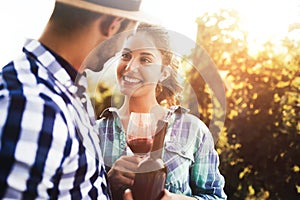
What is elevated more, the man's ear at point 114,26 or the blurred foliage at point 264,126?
the man's ear at point 114,26

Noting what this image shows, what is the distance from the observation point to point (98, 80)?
1.36 meters

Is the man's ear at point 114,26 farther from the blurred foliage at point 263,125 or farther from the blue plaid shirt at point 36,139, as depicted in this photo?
the blurred foliage at point 263,125

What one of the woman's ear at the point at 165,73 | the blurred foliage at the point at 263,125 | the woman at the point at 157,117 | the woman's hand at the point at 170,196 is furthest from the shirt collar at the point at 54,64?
the blurred foliage at the point at 263,125

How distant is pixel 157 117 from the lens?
4.71 feet

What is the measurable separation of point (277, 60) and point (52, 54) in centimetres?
145

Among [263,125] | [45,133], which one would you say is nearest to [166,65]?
[45,133]

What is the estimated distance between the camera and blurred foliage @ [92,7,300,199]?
88.0 inches

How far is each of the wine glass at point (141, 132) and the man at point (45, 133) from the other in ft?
1.25

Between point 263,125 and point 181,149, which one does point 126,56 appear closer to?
point 181,149

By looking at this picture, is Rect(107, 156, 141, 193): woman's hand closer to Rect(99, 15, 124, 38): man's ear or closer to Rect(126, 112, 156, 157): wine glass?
Rect(126, 112, 156, 157): wine glass

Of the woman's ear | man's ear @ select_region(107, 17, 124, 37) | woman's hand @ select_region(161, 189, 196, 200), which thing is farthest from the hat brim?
woman's hand @ select_region(161, 189, 196, 200)

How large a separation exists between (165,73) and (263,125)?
3.38 feet

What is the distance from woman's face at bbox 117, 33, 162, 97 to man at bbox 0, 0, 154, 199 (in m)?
0.34

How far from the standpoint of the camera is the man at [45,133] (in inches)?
34.2
